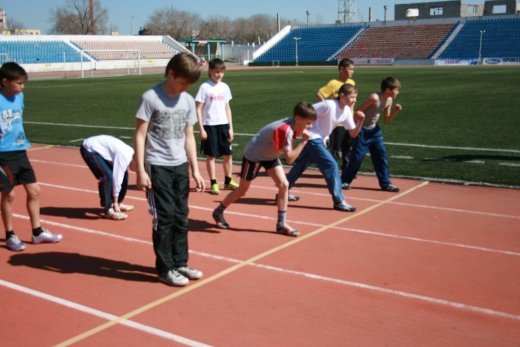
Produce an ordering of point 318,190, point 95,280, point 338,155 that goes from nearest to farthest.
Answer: point 95,280, point 318,190, point 338,155

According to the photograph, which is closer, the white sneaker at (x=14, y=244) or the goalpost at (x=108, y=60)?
the white sneaker at (x=14, y=244)

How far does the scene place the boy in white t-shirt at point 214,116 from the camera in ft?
28.2

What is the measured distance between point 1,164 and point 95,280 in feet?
5.39

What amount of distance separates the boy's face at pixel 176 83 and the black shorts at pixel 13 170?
2.07 m

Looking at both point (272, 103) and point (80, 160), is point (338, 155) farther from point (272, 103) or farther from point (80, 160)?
point (272, 103)

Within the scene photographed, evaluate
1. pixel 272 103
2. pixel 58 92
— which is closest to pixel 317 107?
pixel 272 103

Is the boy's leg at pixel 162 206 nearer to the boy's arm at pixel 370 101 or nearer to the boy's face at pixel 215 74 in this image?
the boy's face at pixel 215 74

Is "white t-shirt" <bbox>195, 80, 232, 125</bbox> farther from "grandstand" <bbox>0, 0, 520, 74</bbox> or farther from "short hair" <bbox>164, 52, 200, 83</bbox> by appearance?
"grandstand" <bbox>0, 0, 520, 74</bbox>

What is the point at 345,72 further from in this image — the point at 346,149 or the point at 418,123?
the point at 418,123

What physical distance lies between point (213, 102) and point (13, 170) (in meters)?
3.55

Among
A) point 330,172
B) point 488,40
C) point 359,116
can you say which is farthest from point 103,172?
point 488,40

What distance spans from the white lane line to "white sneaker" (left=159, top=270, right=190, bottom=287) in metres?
0.70

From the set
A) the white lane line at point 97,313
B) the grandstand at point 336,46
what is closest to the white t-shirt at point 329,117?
the white lane line at point 97,313

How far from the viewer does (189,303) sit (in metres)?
4.70
